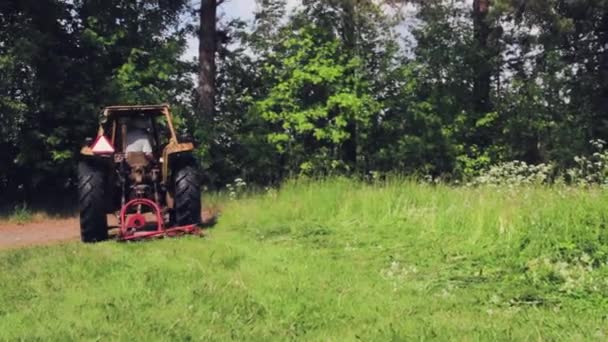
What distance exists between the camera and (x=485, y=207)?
8500 millimetres

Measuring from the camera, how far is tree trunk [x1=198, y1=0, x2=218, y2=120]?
1977 cm

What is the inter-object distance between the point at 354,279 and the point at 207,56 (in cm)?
1447

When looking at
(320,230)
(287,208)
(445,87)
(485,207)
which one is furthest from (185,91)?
(485,207)

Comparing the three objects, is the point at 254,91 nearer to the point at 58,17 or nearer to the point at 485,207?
the point at 58,17

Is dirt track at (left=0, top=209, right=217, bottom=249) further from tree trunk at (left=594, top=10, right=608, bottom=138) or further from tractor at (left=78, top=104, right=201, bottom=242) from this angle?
tree trunk at (left=594, top=10, right=608, bottom=138)

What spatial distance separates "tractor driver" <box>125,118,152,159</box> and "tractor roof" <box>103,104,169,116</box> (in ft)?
0.65

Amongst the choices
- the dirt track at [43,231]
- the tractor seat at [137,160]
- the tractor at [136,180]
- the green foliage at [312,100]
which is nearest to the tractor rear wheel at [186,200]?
the tractor at [136,180]

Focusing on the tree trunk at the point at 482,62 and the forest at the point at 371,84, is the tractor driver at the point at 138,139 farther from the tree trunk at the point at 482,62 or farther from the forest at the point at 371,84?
the tree trunk at the point at 482,62

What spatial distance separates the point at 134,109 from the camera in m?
10.8

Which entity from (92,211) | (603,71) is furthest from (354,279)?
(603,71)

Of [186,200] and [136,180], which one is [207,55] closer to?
[136,180]

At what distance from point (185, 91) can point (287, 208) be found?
974cm

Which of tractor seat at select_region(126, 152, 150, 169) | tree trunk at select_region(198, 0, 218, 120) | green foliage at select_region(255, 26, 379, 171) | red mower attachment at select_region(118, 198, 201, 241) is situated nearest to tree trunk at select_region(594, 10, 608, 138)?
green foliage at select_region(255, 26, 379, 171)

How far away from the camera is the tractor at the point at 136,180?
9.77 metres
